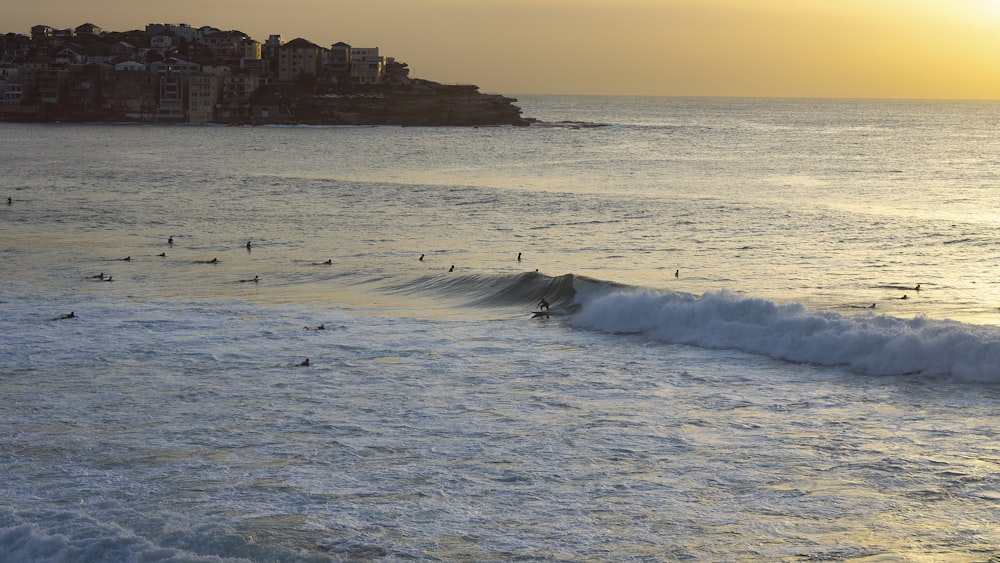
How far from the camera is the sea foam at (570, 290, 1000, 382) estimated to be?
19406 mm

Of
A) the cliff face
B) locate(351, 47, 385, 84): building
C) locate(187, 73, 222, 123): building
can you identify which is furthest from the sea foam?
locate(351, 47, 385, 84): building

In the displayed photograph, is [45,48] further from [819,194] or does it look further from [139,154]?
[819,194]

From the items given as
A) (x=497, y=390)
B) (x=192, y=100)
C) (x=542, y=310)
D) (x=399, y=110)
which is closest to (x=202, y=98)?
(x=192, y=100)

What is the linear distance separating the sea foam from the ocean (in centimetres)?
7

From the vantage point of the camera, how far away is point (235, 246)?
37.7 m

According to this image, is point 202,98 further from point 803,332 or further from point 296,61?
point 803,332

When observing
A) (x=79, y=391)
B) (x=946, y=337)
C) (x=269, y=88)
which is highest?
(x=269, y=88)

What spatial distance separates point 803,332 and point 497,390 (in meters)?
7.80

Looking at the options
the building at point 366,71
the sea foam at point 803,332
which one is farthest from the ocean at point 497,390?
the building at point 366,71

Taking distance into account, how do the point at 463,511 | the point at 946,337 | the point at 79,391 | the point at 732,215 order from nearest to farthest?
the point at 463,511 < the point at 79,391 < the point at 946,337 < the point at 732,215

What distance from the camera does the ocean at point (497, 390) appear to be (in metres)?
11.7

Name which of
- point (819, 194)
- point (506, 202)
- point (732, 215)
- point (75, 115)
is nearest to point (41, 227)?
point (506, 202)

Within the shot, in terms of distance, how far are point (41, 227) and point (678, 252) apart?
86.7 ft

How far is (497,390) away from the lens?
57.6ft
